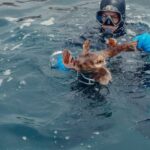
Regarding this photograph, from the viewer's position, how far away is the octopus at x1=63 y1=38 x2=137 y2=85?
5.63 metres

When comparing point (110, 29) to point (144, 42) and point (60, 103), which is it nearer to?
point (144, 42)

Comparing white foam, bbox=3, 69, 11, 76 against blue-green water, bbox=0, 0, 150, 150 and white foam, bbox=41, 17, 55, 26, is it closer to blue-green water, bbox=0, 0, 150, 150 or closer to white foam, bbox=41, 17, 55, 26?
blue-green water, bbox=0, 0, 150, 150

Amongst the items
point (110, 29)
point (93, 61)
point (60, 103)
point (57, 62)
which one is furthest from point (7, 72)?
point (93, 61)

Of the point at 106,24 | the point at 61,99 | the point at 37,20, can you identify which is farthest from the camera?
the point at 37,20

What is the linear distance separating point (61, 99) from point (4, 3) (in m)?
4.93

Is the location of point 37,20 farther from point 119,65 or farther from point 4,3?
point 119,65

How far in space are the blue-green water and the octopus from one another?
1.41 ft

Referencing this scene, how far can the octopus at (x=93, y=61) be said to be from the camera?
563 centimetres

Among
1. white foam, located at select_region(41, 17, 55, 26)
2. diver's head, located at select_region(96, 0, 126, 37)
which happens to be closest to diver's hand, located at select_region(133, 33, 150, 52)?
diver's head, located at select_region(96, 0, 126, 37)

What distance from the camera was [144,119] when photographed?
5.82 metres

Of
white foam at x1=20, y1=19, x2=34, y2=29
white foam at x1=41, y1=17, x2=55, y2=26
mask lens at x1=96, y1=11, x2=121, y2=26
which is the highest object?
mask lens at x1=96, y1=11, x2=121, y2=26

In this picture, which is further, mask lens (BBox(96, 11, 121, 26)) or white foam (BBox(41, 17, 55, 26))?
white foam (BBox(41, 17, 55, 26))

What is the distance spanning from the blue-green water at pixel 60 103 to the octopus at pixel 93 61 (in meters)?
0.43

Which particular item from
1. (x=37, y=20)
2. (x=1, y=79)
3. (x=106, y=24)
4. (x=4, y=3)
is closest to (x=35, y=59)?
(x=1, y=79)
